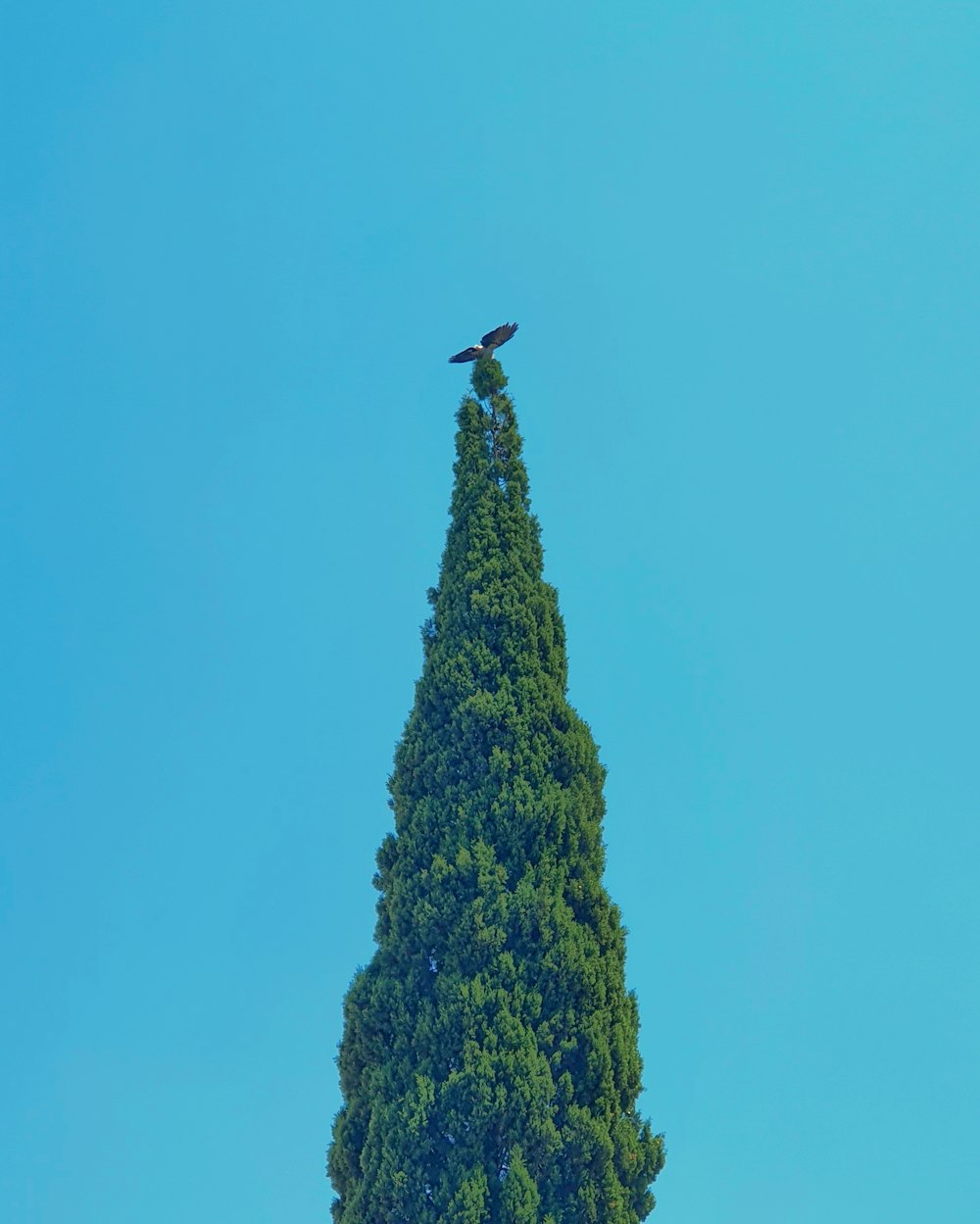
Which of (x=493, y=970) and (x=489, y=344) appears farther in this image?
(x=489, y=344)

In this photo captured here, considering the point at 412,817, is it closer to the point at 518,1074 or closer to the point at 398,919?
the point at 398,919

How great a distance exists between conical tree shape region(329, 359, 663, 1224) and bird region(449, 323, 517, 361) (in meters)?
2.42

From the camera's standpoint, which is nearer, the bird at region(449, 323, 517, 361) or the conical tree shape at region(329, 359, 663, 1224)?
the conical tree shape at region(329, 359, 663, 1224)

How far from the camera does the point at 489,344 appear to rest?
44.9 feet

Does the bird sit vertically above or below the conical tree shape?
above

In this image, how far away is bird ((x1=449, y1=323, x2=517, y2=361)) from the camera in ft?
44.5

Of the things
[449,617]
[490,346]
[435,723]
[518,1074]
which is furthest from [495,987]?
[490,346]

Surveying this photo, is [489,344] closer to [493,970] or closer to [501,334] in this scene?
[501,334]

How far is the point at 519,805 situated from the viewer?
1105 centimetres

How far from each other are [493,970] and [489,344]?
6870 mm

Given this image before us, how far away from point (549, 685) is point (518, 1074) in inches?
145

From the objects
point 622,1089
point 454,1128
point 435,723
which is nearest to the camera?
point 454,1128

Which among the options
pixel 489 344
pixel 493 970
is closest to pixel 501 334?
pixel 489 344

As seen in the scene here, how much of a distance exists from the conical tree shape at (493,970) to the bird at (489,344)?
7.93ft
